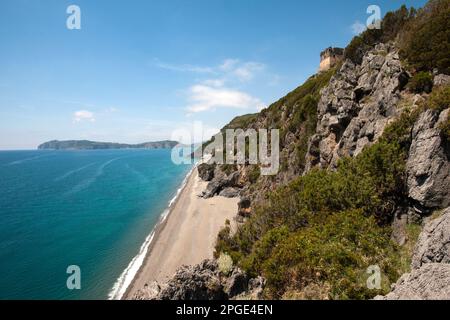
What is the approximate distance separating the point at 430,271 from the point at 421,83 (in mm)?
16908

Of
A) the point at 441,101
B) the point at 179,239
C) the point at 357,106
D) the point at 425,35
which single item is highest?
the point at 425,35

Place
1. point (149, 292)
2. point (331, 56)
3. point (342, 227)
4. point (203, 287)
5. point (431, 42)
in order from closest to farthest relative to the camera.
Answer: point (149, 292) < point (342, 227) < point (203, 287) < point (431, 42) < point (331, 56)

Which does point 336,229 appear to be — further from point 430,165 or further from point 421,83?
point 421,83

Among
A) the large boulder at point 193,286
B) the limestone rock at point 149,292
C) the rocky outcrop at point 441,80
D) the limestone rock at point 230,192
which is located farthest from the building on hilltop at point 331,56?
the limestone rock at point 149,292

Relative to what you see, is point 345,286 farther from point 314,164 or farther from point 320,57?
point 320,57

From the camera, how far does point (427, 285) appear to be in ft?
23.1

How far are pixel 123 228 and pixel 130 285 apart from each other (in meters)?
18.2

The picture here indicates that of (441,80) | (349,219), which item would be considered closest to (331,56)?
(441,80)

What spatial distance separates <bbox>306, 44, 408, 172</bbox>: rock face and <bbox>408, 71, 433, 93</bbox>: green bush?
0.89 metres

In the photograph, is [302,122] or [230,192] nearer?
[302,122]

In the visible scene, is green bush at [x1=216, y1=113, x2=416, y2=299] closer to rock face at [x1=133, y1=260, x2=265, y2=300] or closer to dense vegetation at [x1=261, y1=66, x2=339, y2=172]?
rock face at [x1=133, y1=260, x2=265, y2=300]

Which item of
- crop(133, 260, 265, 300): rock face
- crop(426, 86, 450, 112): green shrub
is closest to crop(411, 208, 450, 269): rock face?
crop(426, 86, 450, 112): green shrub

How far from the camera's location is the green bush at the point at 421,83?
18828 mm

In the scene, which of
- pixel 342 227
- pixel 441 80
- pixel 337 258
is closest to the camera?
pixel 337 258
